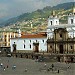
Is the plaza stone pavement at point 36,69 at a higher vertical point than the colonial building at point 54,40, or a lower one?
lower

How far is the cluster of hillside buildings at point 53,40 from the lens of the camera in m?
106

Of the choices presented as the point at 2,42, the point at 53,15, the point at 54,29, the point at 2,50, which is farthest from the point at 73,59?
the point at 2,42

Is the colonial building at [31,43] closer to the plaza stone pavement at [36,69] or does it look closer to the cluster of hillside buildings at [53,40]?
the cluster of hillside buildings at [53,40]

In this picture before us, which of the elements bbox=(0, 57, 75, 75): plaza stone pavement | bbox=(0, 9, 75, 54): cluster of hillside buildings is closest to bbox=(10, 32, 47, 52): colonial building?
bbox=(0, 9, 75, 54): cluster of hillside buildings

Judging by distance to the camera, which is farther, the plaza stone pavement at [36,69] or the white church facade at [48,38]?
the white church facade at [48,38]

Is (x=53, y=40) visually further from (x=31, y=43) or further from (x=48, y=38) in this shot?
(x=31, y=43)

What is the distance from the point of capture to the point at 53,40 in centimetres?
11038

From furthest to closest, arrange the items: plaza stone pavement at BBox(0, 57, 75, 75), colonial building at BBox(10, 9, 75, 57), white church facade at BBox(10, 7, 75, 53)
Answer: white church facade at BBox(10, 7, 75, 53), colonial building at BBox(10, 9, 75, 57), plaza stone pavement at BBox(0, 57, 75, 75)

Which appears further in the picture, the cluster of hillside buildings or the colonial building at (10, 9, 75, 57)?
the cluster of hillside buildings

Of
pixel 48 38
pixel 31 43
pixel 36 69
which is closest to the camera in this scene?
pixel 36 69

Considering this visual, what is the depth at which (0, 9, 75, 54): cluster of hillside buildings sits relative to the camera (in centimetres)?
10631

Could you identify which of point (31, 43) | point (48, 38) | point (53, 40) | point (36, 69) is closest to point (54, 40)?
point (53, 40)

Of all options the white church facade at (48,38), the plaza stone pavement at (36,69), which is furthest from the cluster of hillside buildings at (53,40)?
the plaza stone pavement at (36,69)

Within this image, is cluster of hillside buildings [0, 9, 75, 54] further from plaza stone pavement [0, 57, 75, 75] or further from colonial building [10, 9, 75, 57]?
plaza stone pavement [0, 57, 75, 75]
